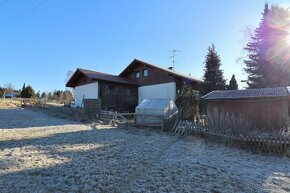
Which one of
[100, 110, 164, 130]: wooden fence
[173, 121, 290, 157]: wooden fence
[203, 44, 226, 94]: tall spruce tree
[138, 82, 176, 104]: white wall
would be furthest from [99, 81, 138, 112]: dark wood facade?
[173, 121, 290, 157]: wooden fence

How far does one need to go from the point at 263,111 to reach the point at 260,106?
361 millimetres

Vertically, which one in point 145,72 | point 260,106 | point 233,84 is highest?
point 145,72

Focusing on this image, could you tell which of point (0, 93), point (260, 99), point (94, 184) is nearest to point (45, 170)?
point (94, 184)

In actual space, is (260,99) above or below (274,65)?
below

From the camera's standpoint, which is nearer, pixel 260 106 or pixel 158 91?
pixel 260 106

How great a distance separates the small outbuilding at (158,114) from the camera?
1522 centimetres

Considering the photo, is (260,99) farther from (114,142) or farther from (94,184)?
(94,184)

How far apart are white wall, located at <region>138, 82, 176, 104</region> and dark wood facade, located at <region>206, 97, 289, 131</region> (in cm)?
795

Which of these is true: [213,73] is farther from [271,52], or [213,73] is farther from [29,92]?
[29,92]

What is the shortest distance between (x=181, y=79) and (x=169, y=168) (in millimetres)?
18852

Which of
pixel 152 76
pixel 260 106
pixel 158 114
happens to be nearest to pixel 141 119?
pixel 158 114

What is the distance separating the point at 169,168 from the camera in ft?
20.8

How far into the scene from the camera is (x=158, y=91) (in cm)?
2572

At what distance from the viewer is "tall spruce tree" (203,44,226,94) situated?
109 ft
